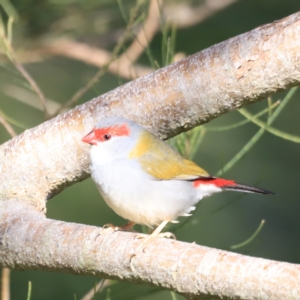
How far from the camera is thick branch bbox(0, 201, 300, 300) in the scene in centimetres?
121

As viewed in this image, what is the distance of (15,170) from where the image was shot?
194 centimetres

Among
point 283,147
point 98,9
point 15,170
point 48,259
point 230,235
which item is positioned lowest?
point 48,259

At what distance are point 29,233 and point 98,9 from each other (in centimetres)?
184

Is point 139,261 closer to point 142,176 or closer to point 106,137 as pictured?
point 142,176

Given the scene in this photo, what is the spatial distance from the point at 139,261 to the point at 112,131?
65cm

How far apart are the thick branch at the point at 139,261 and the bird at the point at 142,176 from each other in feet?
0.79

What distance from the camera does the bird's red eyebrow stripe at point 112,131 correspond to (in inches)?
74.9

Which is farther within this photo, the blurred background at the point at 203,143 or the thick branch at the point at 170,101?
the blurred background at the point at 203,143

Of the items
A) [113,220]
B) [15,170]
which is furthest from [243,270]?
[113,220]

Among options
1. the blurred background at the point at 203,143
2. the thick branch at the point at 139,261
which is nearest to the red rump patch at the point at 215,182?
the thick branch at the point at 139,261

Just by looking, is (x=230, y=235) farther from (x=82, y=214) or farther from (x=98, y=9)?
(x=98, y=9)

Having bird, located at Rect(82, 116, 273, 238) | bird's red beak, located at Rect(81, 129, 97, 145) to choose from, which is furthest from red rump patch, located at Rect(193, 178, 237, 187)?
bird's red beak, located at Rect(81, 129, 97, 145)

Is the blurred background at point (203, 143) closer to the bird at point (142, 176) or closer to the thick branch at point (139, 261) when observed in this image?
the bird at point (142, 176)

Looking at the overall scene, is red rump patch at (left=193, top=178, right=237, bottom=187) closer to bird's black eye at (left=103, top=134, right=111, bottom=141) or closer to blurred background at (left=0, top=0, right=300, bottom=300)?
bird's black eye at (left=103, top=134, right=111, bottom=141)
